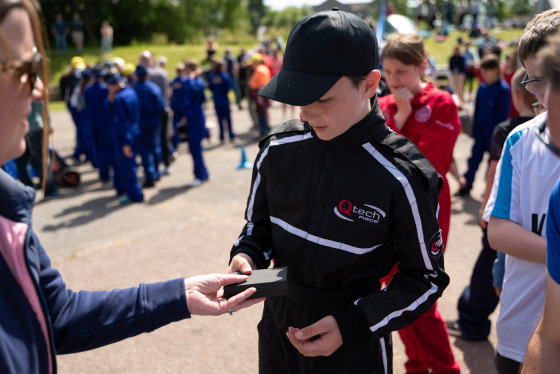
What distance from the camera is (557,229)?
50.8 inches

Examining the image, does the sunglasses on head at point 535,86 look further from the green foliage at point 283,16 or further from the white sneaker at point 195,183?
the green foliage at point 283,16

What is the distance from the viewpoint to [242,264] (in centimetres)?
207

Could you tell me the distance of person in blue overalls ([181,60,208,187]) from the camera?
30.5 feet

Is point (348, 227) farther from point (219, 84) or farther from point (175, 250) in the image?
point (219, 84)

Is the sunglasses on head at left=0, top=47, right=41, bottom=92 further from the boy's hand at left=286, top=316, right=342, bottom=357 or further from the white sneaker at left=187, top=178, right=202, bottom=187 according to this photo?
the white sneaker at left=187, top=178, right=202, bottom=187

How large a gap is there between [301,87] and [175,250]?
4596 mm

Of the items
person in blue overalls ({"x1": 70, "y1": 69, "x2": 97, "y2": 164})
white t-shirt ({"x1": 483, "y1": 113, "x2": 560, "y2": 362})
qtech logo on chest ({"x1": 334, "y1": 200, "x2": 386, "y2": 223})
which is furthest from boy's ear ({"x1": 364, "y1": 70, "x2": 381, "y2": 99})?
person in blue overalls ({"x1": 70, "y1": 69, "x2": 97, "y2": 164})

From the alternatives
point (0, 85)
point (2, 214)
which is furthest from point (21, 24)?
point (2, 214)

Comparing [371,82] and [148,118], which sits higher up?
[371,82]

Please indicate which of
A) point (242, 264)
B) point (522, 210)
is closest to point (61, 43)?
point (242, 264)

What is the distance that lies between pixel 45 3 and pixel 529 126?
4203cm

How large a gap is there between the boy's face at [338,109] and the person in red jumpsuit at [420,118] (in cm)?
148

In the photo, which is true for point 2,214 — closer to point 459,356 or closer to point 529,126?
point 529,126

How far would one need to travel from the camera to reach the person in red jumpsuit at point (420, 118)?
3307 mm
